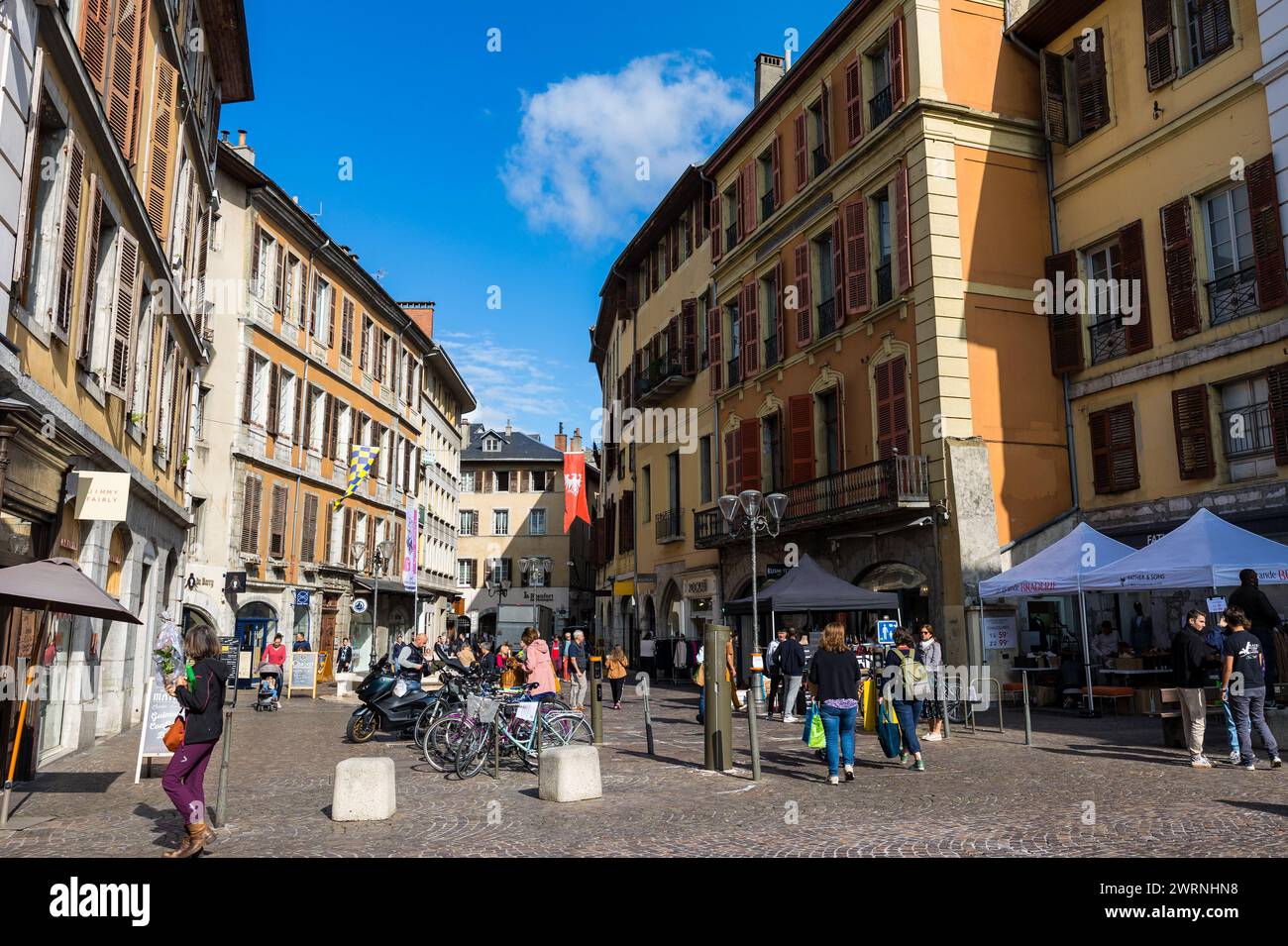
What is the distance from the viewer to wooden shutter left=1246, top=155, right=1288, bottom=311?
1591 cm

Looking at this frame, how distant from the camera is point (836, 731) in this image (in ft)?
33.9

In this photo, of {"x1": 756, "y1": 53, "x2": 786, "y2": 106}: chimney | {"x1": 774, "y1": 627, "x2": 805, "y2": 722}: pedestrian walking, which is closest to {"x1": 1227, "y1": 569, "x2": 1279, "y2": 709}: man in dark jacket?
{"x1": 774, "y1": 627, "x2": 805, "y2": 722}: pedestrian walking

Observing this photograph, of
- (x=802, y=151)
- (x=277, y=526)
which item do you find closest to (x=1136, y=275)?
(x=802, y=151)

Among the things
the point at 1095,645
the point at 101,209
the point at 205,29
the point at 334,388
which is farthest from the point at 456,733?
the point at 334,388

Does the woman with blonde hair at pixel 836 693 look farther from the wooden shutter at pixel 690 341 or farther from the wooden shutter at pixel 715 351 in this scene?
the wooden shutter at pixel 690 341

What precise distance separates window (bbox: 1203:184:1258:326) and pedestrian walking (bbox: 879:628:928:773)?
9.83m

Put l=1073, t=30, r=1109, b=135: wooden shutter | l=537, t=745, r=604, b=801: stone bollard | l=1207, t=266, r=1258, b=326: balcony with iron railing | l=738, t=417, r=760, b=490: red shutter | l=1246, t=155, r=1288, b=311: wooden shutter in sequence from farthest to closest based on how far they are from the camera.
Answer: l=738, t=417, r=760, b=490: red shutter
l=1073, t=30, r=1109, b=135: wooden shutter
l=1207, t=266, r=1258, b=326: balcony with iron railing
l=1246, t=155, r=1288, b=311: wooden shutter
l=537, t=745, r=604, b=801: stone bollard

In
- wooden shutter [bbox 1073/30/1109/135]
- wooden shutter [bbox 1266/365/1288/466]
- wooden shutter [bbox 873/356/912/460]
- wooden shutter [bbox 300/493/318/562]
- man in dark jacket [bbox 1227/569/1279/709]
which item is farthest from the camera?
wooden shutter [bbox 300/493/318/562]

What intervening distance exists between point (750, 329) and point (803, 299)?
9.35 ft

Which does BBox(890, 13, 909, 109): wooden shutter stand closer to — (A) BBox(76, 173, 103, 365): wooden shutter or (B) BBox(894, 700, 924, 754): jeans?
(B) BBox(894, 700, 924, 754): jeans

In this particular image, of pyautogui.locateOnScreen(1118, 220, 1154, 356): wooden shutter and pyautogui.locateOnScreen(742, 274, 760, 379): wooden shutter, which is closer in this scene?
pyautogui.locateOnScreen(1118, 220, 1154, 356): wooden shutter

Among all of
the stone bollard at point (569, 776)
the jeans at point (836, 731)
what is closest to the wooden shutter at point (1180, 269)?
the jeans at point (836, 731)

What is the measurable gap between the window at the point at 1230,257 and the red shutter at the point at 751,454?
1152 cm

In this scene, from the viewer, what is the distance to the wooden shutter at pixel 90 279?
12078 millimetres
